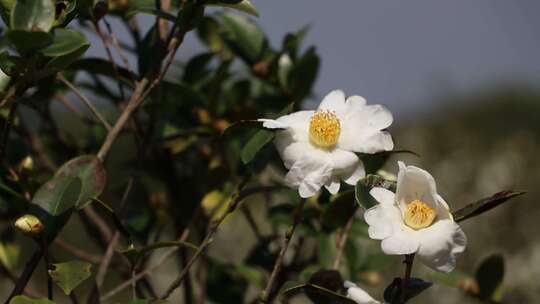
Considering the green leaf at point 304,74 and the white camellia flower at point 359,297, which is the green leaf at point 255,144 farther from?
the green leaf at point 304,74

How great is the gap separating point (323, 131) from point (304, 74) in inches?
19.7

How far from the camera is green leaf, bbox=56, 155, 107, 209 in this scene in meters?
0.92

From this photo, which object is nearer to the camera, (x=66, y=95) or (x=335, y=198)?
(x=335, y=198)

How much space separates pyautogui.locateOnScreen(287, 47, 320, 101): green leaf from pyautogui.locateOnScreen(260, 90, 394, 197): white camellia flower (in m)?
0.45

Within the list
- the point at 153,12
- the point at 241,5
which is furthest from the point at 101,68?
the point at 241,5

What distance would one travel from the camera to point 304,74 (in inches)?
53.4

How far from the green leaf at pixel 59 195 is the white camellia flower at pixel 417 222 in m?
0.32

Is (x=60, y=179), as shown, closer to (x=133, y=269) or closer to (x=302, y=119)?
(x=133, y=269)

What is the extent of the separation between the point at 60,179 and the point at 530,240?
3.15m

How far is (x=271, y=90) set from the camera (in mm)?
1480

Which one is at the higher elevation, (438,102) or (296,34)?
(296,34)

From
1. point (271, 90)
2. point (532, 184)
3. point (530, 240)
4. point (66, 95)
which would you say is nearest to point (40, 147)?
point (66, 95)

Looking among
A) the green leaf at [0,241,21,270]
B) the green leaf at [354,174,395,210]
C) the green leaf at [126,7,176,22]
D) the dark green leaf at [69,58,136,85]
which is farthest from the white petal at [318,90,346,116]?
the green leaf at [0,241,21,270]

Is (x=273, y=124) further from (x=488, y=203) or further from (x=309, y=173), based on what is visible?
(x=488, y=203)
